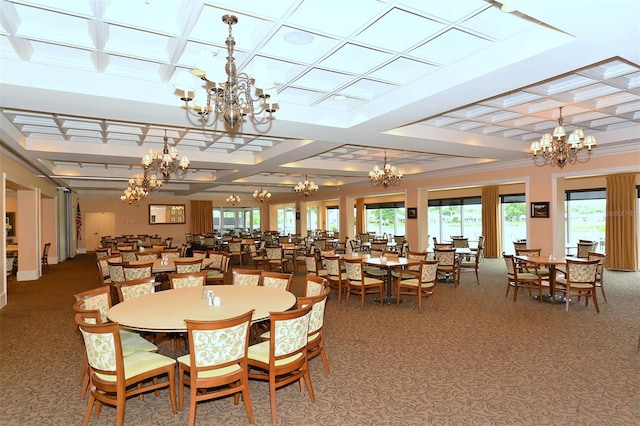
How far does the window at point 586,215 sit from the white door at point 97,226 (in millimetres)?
21046

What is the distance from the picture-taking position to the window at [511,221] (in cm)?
1518

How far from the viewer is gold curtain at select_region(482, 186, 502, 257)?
14984mm

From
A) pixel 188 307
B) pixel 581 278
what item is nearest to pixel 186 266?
pixel 188 307

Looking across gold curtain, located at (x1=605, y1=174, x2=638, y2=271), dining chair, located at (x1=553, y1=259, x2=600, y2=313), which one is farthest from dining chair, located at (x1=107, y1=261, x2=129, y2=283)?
gold curtain, located at (x1=605, y1=174, x2=638, y2=271)

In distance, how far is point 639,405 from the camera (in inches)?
132

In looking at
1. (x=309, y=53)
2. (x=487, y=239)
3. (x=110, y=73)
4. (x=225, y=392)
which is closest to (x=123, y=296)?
(x=225, y=392)

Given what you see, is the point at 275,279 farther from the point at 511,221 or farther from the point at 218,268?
the point at 511,221

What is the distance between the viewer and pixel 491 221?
15.1m

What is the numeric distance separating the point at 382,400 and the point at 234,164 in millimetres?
7832

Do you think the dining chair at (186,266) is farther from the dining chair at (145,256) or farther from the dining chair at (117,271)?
the dining chair at (145,256)

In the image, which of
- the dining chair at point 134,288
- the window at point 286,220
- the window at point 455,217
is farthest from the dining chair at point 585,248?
the window at point 286,220

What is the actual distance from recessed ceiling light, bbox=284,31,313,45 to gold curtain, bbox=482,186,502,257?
13.1 meters

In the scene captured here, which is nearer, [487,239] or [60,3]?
[60,3]

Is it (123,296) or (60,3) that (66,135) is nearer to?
Result: (123,296)
